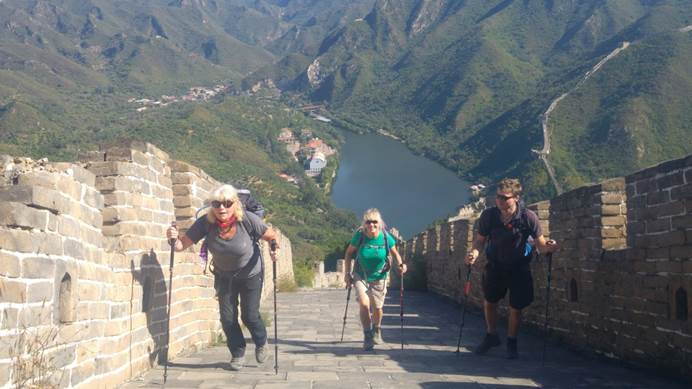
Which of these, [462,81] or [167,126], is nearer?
[167,126]

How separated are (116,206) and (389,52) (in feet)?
463

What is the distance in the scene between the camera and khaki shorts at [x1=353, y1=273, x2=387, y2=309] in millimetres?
8367

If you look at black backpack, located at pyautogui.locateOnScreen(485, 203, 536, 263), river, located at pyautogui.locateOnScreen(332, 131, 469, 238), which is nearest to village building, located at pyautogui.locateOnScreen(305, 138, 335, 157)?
river, located at pyautogui.locateOnScreen(332, 131, 469, 238)

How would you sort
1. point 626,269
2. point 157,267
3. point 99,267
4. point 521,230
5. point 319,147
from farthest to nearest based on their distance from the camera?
point 319,147
point 521,230
point 626,269
point 157,267
point 99,267

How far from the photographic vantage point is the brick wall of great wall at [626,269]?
6.47 meters

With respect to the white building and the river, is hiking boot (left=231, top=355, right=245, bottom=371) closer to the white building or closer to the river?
the river

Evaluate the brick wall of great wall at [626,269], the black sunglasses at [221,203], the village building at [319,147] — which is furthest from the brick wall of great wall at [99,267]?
the village building at [319,147]

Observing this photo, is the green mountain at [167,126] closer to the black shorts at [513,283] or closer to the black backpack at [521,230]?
the black shorts at [513,283]

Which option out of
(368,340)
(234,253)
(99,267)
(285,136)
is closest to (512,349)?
(368,340)

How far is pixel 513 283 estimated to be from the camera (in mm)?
7828

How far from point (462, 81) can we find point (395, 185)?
53.0ft

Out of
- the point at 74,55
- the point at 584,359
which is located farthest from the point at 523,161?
the point at 74,55

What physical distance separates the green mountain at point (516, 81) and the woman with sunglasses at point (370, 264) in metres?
49.4

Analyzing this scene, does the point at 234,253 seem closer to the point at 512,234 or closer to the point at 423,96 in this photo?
the point at 512,234
